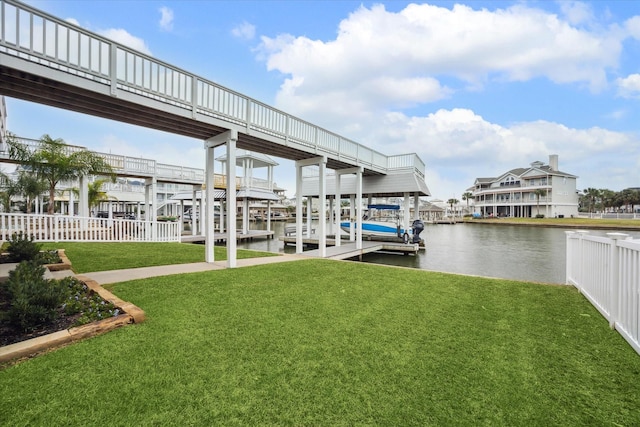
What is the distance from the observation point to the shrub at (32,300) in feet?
8.71

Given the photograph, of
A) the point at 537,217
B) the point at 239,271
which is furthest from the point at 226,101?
the point at 537,217

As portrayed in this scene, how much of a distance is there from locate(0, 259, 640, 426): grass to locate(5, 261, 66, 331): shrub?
589 mm

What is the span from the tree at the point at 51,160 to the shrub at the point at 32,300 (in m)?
10.9

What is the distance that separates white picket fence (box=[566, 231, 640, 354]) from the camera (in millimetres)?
2770

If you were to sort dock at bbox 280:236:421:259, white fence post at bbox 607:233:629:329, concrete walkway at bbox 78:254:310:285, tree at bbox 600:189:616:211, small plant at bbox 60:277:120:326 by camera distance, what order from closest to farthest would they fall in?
1. small plant at bbox 60:277:120:326
2. white fence post at bbox 607:233:629:329
3. concrete walkway at bbox 78:254:310:285
4. dock at bbox 280:236:421:259
5. tree at bbox 600:189:616:211

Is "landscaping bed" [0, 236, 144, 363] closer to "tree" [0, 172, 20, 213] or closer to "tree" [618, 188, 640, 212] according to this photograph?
"tree" [0, 172, 20, 213]

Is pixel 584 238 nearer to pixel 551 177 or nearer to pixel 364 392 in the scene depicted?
pixel 364 392

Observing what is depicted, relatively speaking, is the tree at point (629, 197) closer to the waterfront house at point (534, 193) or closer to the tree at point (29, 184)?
the waterfront house at point (534, 193)

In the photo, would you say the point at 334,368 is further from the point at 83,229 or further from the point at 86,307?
the point at 83,229

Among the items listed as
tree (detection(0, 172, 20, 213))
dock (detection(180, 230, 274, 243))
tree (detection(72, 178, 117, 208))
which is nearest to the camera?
tree (detection(0, 172, 20, 213))

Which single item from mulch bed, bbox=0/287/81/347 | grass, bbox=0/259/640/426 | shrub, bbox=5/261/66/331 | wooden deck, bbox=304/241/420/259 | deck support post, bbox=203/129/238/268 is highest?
deck support post, bbox=203/129/238/268

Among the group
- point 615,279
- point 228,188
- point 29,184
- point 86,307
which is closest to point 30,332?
point 86,307

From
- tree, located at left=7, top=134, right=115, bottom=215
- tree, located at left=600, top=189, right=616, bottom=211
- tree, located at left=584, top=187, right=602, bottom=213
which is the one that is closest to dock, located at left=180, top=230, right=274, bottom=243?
tree, located at left=7, top=134, right=115, bottom=215

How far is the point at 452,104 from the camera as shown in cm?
1677
